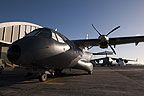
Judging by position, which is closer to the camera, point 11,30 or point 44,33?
point 44,33

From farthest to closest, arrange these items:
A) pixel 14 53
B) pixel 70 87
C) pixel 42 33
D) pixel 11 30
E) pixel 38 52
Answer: pixel 11 30, pixel 42 33, pixel 38 52, pixel 70 87, pixel 14 53

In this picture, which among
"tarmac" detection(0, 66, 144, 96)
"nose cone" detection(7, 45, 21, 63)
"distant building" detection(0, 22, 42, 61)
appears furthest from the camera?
"distant building" detection(0, 22, 42, 61)

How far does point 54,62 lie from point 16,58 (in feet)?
6.67

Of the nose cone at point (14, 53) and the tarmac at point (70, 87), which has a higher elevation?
the nose cone at point (14, 53)

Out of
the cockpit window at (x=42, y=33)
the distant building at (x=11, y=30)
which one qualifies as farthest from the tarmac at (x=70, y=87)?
the distant building at (x=11, y=30)

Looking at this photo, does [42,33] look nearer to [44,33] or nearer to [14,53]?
[44,33]

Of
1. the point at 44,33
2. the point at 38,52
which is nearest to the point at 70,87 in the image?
the point at 38,52

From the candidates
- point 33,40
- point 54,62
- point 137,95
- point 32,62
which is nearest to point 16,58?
point 32,62

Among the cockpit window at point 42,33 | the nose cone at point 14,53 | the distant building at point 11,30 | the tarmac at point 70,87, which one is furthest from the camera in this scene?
the distant building at point 11,30

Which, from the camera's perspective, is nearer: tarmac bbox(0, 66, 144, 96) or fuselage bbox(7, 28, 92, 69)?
tarmac bbox(0, 66, 144, 96)

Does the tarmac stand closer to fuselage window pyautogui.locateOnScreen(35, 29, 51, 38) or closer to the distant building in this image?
fuselage window pyautogui.locateOnScreen(35, 29, 51, 38)

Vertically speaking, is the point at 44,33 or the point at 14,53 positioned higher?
the point at 44,33

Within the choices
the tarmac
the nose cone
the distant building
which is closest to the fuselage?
the nose cone

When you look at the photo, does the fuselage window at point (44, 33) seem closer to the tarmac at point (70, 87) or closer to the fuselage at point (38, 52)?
the fuselage at point (38, 52)
